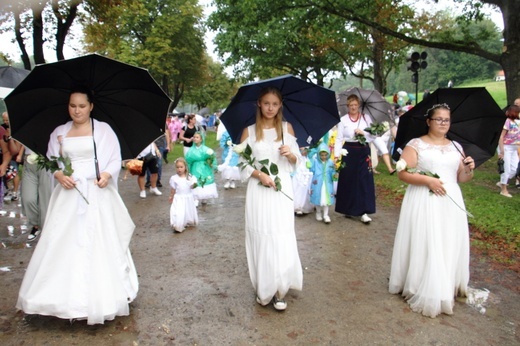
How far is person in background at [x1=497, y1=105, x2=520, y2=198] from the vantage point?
974 cm

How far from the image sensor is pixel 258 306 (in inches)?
177

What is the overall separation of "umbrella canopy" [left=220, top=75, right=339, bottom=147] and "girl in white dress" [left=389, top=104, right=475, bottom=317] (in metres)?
0.97

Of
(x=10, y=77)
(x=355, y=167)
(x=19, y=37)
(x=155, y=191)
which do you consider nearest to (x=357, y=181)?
(x=355, y=167)

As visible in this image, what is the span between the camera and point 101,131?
13.4 feet

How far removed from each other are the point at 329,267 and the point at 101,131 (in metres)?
3.44

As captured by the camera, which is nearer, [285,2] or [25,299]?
[25,299]

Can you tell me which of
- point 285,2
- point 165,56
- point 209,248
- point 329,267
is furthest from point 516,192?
point 165,56

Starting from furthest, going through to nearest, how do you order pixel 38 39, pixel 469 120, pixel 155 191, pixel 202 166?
pixel 155 191
pixel 38 39
pixel 202 166
pixel 469 120

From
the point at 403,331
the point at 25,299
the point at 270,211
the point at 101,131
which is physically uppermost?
the point at 101,131

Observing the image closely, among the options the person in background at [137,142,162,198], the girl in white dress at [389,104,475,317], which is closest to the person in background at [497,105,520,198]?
the girl in white dress at [389,104,475,317]

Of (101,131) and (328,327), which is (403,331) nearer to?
(328,327)

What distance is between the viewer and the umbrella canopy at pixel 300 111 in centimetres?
459

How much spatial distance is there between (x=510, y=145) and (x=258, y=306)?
8.47 metres

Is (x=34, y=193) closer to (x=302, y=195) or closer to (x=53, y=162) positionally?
(x=53, y=162)
